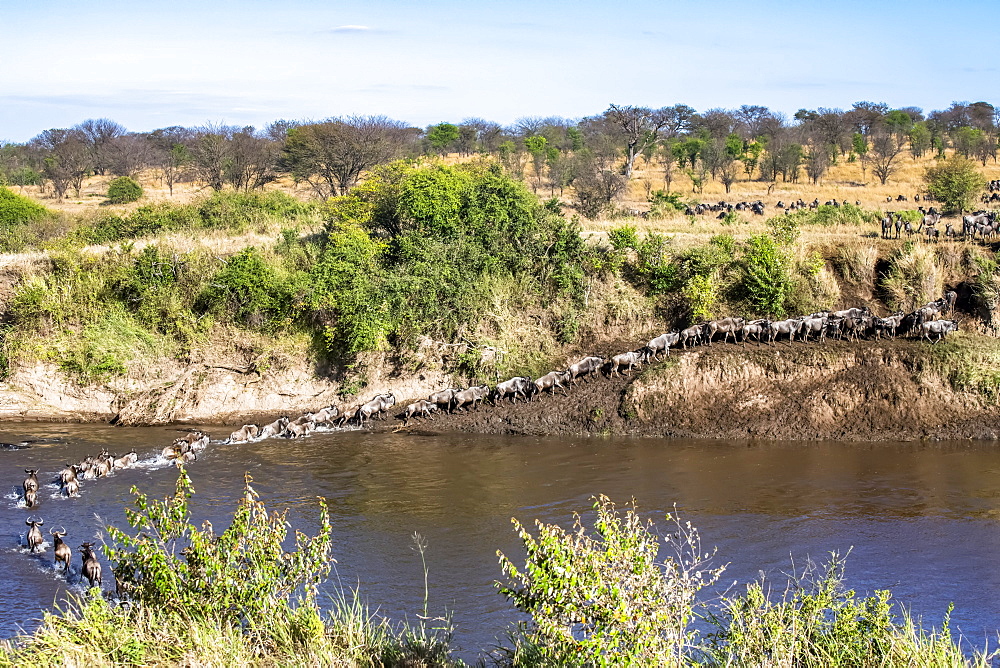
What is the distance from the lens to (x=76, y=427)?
2158cm

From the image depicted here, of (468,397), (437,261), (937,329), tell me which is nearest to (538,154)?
(437,261)

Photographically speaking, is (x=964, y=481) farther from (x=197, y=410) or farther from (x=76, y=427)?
(x=76, y=427)

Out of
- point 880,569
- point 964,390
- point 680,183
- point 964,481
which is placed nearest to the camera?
point 880,569

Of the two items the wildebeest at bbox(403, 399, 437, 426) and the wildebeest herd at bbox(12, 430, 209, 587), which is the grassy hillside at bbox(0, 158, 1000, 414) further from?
the wildebeest herd at bbox(12, 430, 209, 587)

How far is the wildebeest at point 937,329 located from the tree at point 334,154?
79.9 ft

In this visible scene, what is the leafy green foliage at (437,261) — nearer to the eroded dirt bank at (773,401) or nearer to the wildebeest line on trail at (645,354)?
the wildebeest line on trail at (645,354)

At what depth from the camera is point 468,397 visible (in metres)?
21.0

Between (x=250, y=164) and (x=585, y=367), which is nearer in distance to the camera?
(x=585, y=367)

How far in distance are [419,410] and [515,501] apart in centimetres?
553

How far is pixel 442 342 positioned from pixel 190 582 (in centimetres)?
1372

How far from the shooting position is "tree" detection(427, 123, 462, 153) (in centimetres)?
6119

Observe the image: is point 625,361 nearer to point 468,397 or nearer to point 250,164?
point 468,397

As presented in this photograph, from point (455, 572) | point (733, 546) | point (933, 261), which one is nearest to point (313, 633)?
point (455, 572)

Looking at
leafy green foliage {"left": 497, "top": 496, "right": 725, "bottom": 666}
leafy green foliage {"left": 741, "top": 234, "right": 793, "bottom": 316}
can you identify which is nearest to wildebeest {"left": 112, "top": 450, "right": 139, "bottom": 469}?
leafy green foliage {"left": 497, "top": 496, "right": 725, "bottom": 666}
